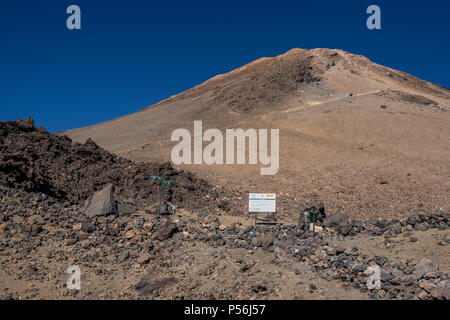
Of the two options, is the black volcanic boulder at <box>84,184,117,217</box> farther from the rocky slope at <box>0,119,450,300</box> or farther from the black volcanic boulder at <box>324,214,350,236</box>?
the black volcanic boulder at <box>324,214,350,236</box>

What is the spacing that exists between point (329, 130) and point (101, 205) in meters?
20.8

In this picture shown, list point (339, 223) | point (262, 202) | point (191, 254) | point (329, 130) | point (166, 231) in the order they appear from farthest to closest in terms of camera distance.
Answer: point (329, 130)
point (262, 202)
point (339, 223)
point (166, 231)
point (191, 254)

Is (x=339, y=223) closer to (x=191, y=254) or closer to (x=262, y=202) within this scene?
(x=262, y=202)

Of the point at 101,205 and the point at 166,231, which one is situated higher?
the point at 101,205

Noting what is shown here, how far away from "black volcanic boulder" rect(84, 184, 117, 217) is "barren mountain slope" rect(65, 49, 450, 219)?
7384 millimetres

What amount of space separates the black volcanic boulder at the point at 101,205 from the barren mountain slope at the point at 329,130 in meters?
7.38

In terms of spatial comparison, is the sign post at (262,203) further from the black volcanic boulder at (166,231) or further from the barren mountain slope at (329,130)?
the barren mountain slope at (329,130)

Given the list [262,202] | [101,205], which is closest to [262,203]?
[262,202]

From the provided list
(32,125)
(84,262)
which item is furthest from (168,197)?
(32,125)

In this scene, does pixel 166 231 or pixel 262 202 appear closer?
pixel 166 231

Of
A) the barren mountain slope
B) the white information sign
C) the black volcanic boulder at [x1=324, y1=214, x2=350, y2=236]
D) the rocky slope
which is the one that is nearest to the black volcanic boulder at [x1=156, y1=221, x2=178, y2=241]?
the rocky slope

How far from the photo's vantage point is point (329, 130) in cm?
2720

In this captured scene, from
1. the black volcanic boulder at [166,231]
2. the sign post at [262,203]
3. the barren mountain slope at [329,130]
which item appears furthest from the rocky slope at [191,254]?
the barren mountain slope at [329,130]
